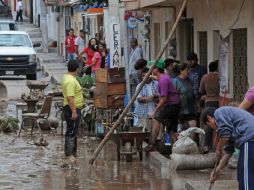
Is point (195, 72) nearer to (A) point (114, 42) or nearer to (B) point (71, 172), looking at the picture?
(A) point (114, 42)

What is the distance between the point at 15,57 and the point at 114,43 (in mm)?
14650

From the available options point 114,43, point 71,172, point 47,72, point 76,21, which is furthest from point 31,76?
point 71,172

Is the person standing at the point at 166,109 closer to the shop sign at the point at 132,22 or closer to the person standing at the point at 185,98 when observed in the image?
the person standing at the point at 185,98

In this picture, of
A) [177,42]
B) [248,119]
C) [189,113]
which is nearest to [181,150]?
[189,113]

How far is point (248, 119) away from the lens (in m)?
8.05

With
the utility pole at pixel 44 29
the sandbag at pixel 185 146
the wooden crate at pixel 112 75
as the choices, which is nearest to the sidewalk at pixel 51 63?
the utility pole at pixel 44 29

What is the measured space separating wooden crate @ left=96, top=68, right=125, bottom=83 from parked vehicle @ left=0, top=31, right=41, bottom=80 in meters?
16.0

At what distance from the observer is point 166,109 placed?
14.2 m

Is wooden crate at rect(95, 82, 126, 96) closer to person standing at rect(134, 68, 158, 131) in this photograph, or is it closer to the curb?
person standing at rect(134, 68, 158, 131)

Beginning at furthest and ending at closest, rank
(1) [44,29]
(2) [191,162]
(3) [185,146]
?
1. (1) [44,29]
2. (3) [185,146]
3. (2) [191,162]

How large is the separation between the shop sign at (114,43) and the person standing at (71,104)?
410 cm

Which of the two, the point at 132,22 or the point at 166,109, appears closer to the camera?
the point at 166,109

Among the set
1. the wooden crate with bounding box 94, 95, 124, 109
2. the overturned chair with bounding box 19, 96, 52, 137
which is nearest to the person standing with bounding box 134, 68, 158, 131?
the wooden crate with bounding box 94, 95, 124, 109

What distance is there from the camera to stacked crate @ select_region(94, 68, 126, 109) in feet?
52.9
